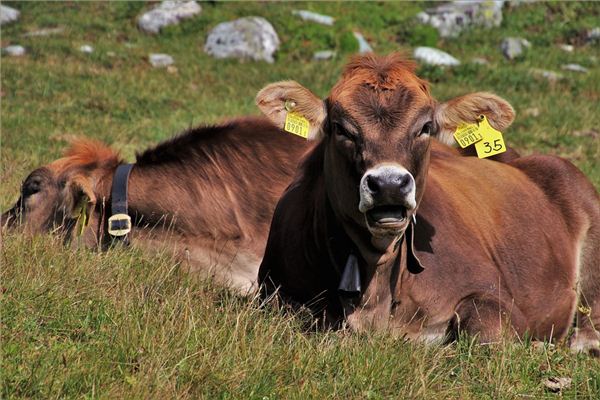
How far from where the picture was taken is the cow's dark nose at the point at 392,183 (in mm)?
5164

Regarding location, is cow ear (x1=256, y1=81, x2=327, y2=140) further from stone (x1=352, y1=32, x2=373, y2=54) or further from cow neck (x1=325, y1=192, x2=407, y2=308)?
stone (x1=352, y1=32, x2=373, y2=54)

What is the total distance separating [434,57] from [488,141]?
1280 cm

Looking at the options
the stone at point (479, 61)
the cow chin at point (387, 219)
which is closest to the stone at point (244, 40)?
the stone at point (479, 61)

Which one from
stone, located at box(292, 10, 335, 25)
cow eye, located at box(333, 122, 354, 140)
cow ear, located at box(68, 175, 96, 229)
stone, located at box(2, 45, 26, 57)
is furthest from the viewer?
stone, located at box(292, 10, 335, 25)

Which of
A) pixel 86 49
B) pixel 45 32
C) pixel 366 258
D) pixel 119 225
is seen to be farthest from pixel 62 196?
pixel 45 32

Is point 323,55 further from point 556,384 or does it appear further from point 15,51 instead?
point 556,384

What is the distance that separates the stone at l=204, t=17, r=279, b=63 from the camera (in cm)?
1916

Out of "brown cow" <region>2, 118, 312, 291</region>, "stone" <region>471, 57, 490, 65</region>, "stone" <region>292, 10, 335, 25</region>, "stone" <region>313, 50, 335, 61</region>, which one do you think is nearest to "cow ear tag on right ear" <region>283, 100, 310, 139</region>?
"brown cow" <region>2, 118, 312, 291</region>

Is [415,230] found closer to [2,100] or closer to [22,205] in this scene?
[22,205]

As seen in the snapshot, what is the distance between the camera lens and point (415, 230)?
6258 mm

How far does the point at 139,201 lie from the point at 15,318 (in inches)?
139

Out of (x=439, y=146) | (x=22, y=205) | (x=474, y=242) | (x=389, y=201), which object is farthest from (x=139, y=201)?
(x=389, y=201)

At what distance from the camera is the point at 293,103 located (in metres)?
6.18

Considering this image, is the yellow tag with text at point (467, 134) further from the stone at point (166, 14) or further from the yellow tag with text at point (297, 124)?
the stone at point (166, 14)
